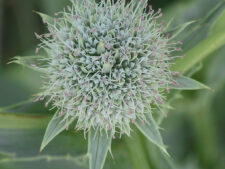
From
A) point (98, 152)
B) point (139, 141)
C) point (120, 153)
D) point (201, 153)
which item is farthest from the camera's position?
point (201, 153)

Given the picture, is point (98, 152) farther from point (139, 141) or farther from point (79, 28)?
point (79, 28)

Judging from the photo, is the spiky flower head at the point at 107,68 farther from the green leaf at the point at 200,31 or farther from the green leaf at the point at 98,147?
the green leaf at the point at 200,31

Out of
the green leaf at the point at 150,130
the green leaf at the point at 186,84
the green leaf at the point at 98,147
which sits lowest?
the green leaf at the point at 98,147

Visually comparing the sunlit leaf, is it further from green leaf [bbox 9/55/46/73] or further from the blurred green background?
the blurred green background

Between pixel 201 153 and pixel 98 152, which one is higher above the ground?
pixel 98 152

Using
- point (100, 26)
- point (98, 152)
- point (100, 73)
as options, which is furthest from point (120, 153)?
point (100, 26)

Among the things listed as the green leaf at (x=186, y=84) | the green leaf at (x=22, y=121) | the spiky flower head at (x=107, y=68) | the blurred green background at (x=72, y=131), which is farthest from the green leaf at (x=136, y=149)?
the green leaf at (x=22, y=121)

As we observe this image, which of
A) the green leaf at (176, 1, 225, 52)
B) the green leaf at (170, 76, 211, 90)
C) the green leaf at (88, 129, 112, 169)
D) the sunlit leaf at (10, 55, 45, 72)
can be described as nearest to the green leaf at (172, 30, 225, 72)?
the green leaf at (176, 1, 225, 52)
